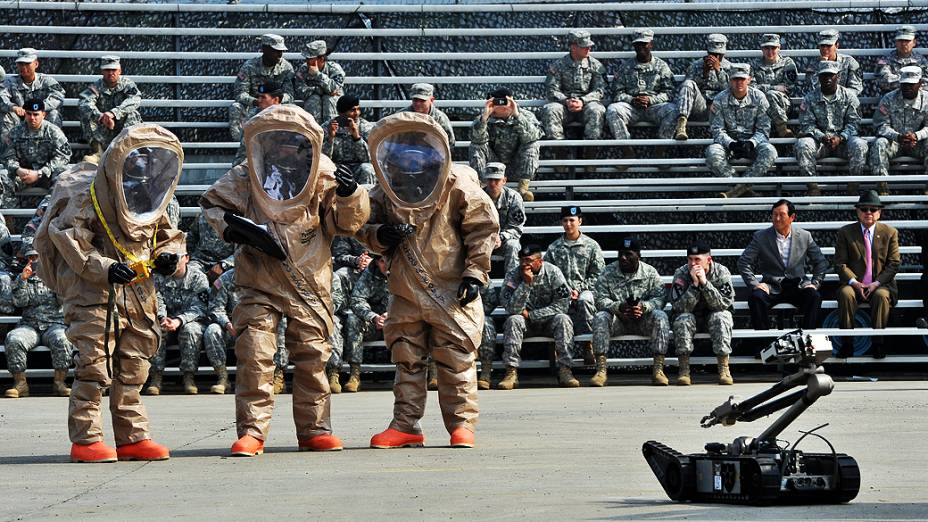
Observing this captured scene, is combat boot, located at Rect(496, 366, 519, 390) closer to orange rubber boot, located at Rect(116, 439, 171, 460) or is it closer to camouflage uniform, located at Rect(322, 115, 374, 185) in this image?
camouflage uniform, located at Rect(322, 115, 374, 185)

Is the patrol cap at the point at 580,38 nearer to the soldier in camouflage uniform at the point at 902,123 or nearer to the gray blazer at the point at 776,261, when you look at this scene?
the soldier in camouflage uniform at the point at 902,123

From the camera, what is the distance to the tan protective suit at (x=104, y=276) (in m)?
8.39

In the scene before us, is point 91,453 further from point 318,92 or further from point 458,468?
point 318,92

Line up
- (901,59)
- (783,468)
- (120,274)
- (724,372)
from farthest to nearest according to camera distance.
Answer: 1. (901,59)
2. (724,372)
3. (120,274)
4. (783,468)

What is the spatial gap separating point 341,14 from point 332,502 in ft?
42.7

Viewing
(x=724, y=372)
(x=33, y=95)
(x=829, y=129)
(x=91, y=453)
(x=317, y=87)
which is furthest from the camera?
(x=33, y=95)

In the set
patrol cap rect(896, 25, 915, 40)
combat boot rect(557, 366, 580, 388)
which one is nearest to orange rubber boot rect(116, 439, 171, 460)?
combat boot rect(557, 366, 580, 388)

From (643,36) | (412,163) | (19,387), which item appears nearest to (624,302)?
(643,36)

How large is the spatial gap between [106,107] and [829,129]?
25.7 ft

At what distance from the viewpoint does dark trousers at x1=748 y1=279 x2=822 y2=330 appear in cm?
1412

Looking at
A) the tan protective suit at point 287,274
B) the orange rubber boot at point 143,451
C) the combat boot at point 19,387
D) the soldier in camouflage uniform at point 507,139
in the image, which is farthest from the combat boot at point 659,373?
the orange rubber boot at point 143,451

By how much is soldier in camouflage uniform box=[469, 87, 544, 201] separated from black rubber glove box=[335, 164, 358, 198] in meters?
7.00

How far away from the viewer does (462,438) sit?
29.0 ft

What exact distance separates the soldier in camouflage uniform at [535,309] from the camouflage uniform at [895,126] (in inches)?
163
